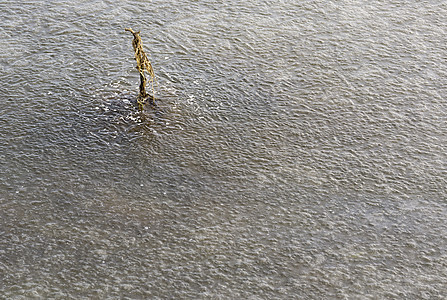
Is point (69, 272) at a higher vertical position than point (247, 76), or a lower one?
lower

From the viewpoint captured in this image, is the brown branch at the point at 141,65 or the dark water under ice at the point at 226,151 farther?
the brown branch at the point at 141,65

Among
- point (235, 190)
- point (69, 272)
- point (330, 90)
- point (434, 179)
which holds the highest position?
point (330, 90)

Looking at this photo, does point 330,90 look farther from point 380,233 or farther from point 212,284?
point 212,284

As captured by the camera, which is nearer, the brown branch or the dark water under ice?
the dark water under ice

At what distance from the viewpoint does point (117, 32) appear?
17.8 m

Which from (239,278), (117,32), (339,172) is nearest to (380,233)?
(339,172)

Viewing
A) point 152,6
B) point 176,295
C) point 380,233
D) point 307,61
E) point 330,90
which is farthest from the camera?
point 152,6

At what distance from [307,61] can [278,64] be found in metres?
0.91

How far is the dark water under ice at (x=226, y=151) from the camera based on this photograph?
35.4 feet

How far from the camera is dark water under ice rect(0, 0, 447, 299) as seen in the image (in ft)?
35.4

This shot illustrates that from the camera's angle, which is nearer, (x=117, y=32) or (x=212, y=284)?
(x=212, y=284)

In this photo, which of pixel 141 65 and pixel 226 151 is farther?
pixel 141 65

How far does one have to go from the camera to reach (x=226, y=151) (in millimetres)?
13672

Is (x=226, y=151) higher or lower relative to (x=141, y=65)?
lower
